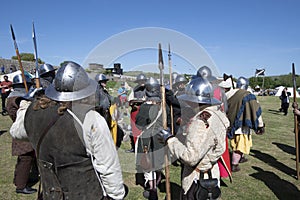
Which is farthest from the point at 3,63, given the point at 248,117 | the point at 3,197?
the point at 248,117

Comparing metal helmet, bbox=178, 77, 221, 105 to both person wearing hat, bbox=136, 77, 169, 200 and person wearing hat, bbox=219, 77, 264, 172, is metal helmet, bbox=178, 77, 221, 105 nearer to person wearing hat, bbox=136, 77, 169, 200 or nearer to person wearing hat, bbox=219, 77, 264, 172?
person wearing hat, bbox=136, 77, 169, 200

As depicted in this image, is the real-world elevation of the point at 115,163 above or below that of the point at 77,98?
below

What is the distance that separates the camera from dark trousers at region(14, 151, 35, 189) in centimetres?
427

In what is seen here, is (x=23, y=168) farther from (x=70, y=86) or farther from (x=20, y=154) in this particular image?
(x=70, y=86)

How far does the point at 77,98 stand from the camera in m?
1.95

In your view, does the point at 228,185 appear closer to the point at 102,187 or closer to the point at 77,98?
the point at 102,187

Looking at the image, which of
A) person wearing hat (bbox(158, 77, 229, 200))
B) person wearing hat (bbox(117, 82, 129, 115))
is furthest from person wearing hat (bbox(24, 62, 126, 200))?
person wearing hat (bbox(117, 82, 129, 115))

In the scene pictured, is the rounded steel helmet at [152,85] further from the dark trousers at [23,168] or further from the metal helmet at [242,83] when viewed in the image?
the metal helmet at [242,83]

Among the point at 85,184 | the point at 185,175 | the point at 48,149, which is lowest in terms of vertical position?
the point at 185,175

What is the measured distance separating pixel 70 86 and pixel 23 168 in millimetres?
3067

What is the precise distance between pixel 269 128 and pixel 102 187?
10692 mm

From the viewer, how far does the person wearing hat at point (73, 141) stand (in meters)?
1.87

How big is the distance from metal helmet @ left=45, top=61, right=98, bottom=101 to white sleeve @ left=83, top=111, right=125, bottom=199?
7.6 inches

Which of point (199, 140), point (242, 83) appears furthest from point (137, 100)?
point (199, 140)
